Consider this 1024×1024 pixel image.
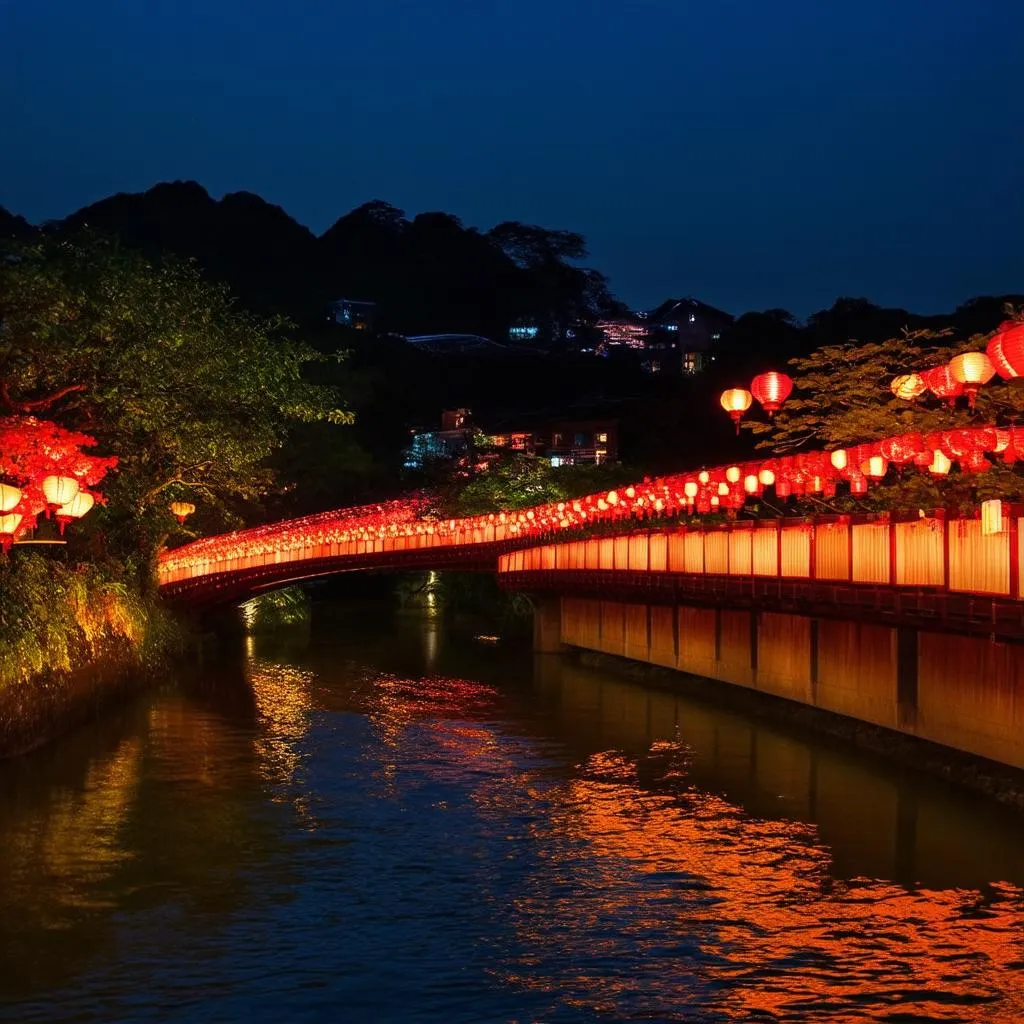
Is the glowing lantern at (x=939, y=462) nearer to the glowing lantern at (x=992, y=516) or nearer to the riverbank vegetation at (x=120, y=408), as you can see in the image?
the glowing lantern at (x=992, y=516)

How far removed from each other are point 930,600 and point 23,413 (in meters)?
17.9

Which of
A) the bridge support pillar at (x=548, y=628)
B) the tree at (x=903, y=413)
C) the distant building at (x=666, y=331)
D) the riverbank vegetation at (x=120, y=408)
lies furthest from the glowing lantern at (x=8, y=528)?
the distant building at (x=666, y=331)

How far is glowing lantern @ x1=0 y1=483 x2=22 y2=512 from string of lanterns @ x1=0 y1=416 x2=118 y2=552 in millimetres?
27

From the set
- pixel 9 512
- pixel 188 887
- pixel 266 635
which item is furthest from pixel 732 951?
pixel 266 635

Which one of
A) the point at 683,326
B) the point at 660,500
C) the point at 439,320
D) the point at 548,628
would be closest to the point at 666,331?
the point at 683,326

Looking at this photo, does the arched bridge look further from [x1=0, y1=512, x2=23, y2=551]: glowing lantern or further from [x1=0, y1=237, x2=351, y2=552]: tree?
[x1=0, y1=512, x2=23, y2=551]: glowing lantern

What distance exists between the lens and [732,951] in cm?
1570

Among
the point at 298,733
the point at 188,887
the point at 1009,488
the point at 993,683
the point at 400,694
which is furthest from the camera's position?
the point at 400,694

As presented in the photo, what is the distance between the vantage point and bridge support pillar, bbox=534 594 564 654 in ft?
167

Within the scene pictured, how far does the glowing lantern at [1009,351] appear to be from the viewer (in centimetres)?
1912

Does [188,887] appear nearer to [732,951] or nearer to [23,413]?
[732,951]

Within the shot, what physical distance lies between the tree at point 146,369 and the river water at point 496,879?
6940mm

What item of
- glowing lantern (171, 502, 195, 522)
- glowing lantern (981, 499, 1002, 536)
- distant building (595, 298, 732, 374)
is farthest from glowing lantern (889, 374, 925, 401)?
distant building (595, 298, 732, 374)

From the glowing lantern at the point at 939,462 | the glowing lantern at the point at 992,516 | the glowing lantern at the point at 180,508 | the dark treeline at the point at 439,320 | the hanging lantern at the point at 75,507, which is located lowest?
the glowing lantern at the point at 992,516
